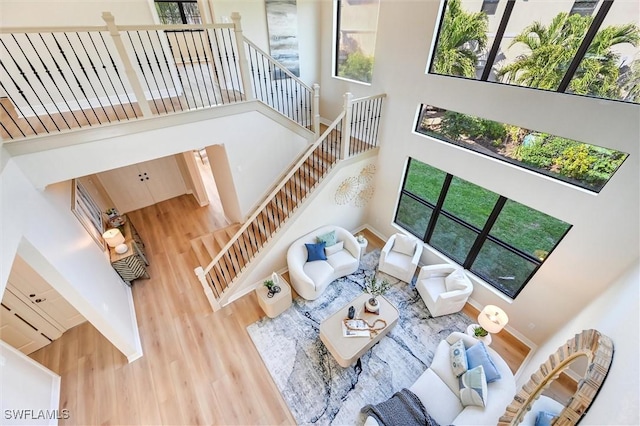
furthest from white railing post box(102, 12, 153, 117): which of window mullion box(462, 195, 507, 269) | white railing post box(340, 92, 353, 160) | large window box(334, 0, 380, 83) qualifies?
window mullion box(462, 195, 507, 269)

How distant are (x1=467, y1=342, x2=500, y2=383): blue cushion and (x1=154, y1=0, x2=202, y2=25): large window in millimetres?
7183

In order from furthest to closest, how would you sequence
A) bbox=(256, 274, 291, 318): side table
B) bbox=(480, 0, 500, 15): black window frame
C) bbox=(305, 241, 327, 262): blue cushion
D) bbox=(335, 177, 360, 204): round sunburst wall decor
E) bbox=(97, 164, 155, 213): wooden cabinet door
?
bbox=(97, 164, 155, 213): wooden cabinet door, bbox=(335, 177, 360, 204): round sunburst wall decor, bbox=(305, 241, 327, 262): blue cushion, bbox=(256, 274, 291, 318): side table, bbox=(480, 0, 500, 15): black window frame

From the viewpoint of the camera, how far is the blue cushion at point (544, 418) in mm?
2135

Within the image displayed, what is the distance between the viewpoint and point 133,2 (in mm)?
4000

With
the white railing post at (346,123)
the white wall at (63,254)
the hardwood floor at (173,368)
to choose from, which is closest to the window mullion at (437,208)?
the white railing post at (346,123)

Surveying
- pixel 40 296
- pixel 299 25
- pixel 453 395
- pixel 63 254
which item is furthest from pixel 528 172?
pixel 40 296

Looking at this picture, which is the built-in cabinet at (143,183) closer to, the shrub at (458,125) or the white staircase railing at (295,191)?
the white staircase railing at (295,191)

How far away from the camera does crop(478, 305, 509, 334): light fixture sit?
3.64m

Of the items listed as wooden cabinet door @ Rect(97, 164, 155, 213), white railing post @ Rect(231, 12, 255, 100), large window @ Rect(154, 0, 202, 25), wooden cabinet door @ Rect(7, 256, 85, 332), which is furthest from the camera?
wooden cabinet door @ Rect(97, 164, 155, 213)

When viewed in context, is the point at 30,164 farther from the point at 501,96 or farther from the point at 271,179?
the point at 501,96

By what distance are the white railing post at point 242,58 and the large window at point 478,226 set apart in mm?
3064

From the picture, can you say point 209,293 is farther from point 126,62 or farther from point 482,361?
point 482,361

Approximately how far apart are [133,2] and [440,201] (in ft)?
19.1

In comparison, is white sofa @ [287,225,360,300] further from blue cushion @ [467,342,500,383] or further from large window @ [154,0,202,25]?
large window @ [154,0,202,25]
